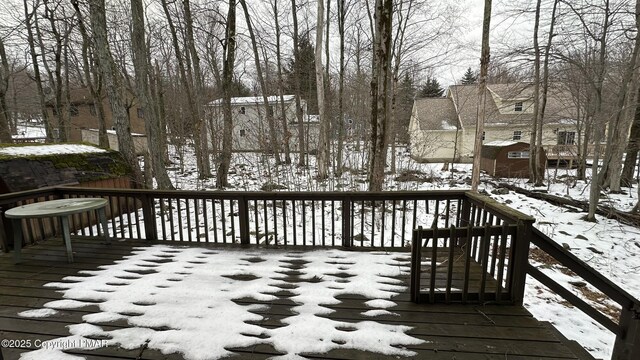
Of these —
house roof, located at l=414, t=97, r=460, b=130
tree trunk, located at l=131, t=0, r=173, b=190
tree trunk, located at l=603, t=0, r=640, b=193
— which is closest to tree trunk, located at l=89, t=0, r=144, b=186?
tree trunk, located at l=131, t=0, r=173, b=190

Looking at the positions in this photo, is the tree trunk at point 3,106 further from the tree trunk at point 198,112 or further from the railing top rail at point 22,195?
the railing top rail at point 22,195

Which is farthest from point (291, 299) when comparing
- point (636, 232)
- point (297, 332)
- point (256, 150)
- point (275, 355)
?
point (636, 232)

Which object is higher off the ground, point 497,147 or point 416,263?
point 497,147

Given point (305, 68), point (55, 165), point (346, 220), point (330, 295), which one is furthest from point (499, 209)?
point (305, 68)

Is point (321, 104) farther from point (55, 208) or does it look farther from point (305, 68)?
point (305, 68)

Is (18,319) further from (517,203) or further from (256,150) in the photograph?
(517,203)

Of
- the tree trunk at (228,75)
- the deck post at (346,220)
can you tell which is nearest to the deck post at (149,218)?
the deck post at (346,220)

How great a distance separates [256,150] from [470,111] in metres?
17.8

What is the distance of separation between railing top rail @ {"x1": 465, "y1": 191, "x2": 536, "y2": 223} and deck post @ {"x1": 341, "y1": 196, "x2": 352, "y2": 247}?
5.09ft

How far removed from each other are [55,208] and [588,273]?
5.69 meters

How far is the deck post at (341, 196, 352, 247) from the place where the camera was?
364 cm

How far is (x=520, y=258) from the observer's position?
2438 mm

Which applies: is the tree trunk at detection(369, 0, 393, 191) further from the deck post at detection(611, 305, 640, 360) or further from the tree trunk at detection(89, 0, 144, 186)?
the tree trunk at detection(89, 0, 144, 186)

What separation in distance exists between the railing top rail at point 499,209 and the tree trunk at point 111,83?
770 cm
